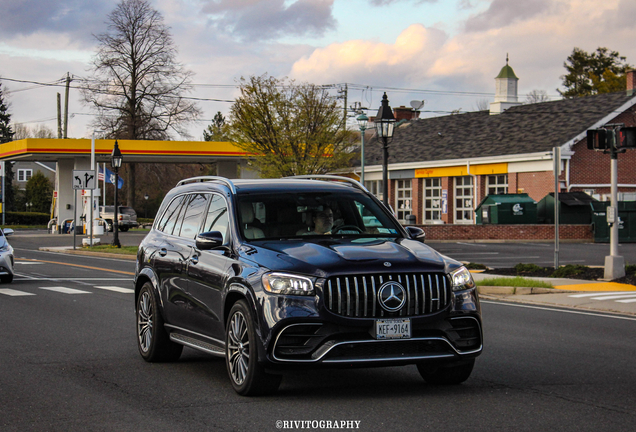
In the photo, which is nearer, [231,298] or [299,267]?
[299,267]

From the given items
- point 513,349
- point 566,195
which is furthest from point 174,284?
point 566,195

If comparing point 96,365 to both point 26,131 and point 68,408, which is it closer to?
point 68,408

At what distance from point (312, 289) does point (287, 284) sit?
20 cm

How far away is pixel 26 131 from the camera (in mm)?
114688

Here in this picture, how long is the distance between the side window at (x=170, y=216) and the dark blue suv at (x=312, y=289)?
70 cm

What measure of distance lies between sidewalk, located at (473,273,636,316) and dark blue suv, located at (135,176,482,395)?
7324 mm

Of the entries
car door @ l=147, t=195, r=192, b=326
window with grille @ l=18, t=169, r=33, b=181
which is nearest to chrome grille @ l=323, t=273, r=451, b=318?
car door @ l=147, t=195, r=192, b=326

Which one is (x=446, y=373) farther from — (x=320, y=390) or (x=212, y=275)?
(x=212, y=275)

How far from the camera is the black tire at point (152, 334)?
27.5 feet

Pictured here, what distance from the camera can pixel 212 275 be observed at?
713cm

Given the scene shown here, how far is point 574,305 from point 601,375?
22.4 feet

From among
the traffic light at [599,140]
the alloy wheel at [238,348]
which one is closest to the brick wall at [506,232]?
the traffic light at [599,140]

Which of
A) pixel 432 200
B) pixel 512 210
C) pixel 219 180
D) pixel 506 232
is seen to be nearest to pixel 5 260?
pixel 219 180

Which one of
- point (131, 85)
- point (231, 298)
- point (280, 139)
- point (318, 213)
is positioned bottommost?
point (231, 298)
